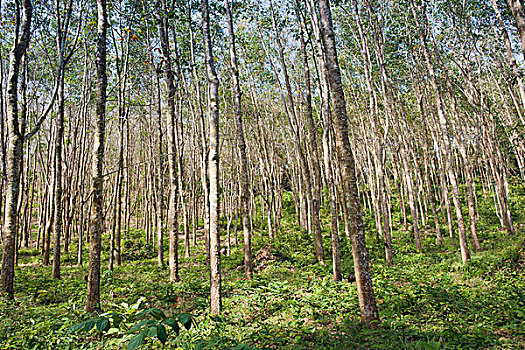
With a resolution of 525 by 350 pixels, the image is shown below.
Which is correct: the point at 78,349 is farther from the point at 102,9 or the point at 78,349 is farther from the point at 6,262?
the point at 102,9

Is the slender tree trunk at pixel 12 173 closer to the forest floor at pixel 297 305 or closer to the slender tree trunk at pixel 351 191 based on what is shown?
the forest floor at pixel 297 305

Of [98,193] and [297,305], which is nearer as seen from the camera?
[98,193]

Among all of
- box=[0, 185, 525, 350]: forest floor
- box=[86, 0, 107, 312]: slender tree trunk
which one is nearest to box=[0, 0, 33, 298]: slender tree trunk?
box=[0, 185, 525, 350]: forest floor

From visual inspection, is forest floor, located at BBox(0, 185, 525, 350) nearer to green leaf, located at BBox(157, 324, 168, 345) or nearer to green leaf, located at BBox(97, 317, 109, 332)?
green leaf, located at BBox(97, 317, 109, 332)

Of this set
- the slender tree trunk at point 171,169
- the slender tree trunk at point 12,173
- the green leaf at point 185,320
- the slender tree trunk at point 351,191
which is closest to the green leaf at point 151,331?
the green leaf at point 185,320

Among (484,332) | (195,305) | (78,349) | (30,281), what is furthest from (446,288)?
(30,281)

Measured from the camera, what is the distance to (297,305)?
6516 millimetres

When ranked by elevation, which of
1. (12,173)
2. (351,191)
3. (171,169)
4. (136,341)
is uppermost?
(171,169)

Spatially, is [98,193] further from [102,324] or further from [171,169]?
[102,324]

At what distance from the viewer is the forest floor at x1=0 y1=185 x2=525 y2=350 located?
15.0 ft

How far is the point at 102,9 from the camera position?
6.63 metres

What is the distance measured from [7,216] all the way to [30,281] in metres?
3.63

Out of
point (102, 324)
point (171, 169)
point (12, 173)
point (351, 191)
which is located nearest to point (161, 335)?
point (102, 324)

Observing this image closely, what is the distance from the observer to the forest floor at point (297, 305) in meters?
4.57
